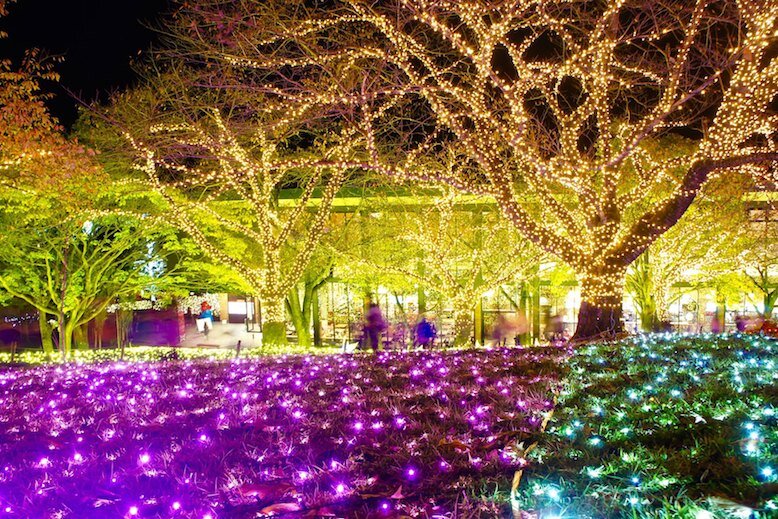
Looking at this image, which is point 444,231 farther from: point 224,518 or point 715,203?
point 224,518

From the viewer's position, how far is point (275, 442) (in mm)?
4379

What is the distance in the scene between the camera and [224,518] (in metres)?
3.19

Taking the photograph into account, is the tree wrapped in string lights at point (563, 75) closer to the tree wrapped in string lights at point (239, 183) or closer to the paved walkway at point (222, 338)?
the tree wrapped in string lights at point (239, 183)

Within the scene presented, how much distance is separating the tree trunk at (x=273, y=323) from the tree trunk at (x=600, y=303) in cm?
954

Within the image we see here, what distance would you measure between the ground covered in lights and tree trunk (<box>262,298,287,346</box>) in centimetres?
1072

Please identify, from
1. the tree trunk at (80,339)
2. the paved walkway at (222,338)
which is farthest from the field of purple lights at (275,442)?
the paved walkway at (222,338)

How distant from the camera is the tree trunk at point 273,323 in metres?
17.7

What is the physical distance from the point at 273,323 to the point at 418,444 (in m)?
14.2

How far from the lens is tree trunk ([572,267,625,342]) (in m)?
11.2

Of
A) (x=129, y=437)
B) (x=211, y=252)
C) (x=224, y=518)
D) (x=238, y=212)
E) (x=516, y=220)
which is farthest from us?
(x=238, y=212)

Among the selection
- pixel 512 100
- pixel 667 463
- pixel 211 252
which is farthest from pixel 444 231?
pixel 667 463

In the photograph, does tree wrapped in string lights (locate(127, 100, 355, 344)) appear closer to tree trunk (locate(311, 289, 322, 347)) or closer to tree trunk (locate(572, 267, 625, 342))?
tree trunk (locate(572, 267, 625, 342))

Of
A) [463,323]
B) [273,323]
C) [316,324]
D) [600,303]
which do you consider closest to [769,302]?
[463,323]

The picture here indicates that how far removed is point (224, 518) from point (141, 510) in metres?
0.53
